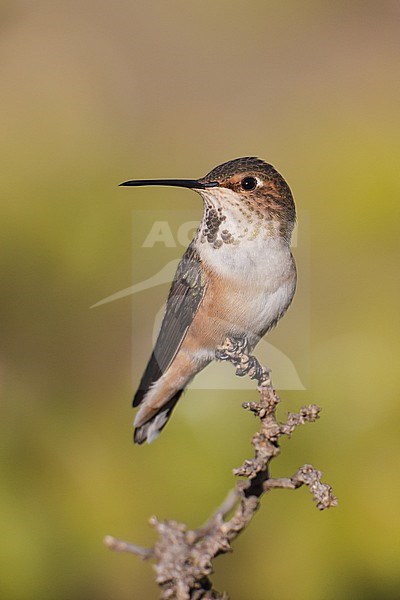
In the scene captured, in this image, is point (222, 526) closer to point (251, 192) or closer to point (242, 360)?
point (242, 360)

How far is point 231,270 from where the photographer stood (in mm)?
2104

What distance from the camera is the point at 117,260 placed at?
229 cm

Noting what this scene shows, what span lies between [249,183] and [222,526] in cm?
100

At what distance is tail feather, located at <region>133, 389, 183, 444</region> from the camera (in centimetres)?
211

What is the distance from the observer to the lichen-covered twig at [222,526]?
4.13 ft

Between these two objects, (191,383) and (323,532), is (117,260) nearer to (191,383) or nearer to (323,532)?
(191,383)

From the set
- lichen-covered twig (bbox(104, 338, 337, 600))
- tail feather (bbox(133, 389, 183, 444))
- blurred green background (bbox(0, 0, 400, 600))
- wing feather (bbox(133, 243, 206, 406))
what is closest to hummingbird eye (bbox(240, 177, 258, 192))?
wing feather (bbox(133, 243, 206, 406))

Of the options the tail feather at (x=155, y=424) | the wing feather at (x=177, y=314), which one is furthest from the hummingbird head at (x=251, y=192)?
the tail feather at (x=155, y=424)

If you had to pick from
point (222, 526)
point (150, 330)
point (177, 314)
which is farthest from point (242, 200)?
point (222, 526)

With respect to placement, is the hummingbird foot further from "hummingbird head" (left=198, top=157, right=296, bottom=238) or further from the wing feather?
"hummingbird head" (left=198, top=157, right=296, bottom=238)

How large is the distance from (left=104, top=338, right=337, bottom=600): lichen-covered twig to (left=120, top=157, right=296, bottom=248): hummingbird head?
2.42 feet

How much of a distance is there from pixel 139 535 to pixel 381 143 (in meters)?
1.35

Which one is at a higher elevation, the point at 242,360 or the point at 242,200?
the point at 242,200

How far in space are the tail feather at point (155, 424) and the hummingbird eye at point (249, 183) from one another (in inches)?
25.4
